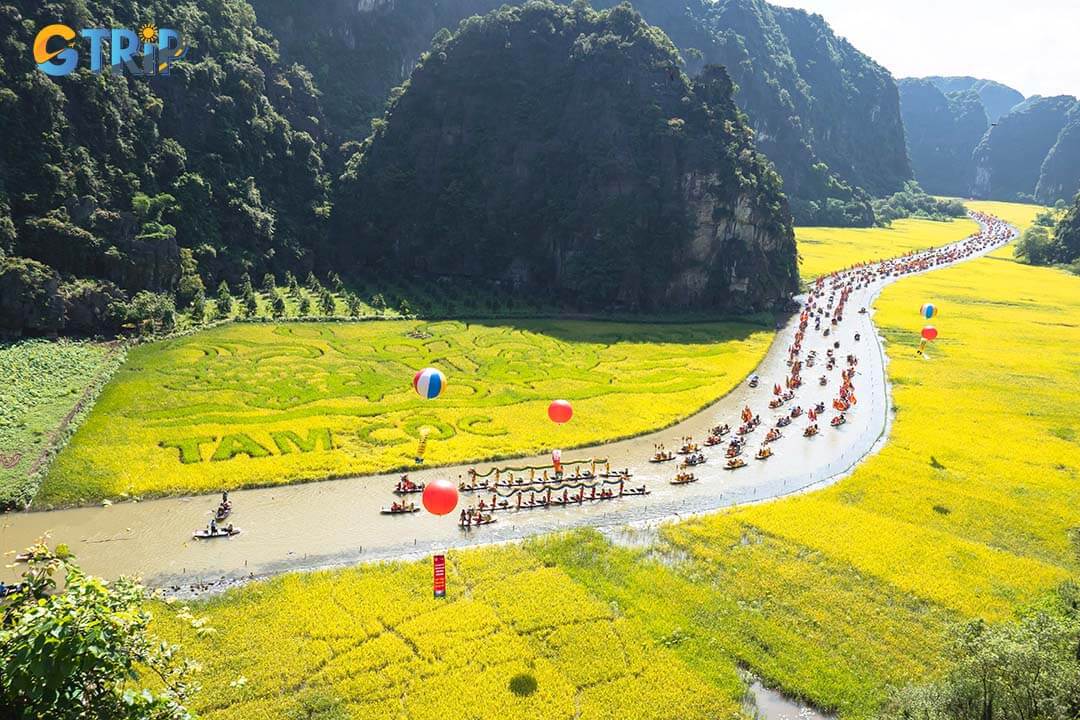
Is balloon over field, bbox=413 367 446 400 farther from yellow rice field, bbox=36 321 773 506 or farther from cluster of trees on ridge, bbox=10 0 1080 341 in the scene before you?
cluster of trees on ridge, bbox=10 0 1080 341

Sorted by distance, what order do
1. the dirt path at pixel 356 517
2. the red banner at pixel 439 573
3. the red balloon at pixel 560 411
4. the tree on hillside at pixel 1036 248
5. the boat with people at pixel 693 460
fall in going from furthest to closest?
1. the tree on hillside at pixel 1036 248
2. the boat with people at pixel 693 460
3. the red balloon at pixel 560 411
4. the dirt path at pixel 356 517
5. the red banner at pixel 439 573

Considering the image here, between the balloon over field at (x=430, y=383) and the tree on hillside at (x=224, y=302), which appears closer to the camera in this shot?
the balloon over field at (x=430, y=383)

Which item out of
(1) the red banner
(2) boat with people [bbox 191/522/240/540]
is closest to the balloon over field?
(1) the red banner

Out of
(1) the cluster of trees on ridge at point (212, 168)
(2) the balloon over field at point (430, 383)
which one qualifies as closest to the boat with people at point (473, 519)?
(2) the balloon over field at point (430, 383)

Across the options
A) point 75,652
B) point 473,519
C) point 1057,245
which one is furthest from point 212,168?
point 1057,245

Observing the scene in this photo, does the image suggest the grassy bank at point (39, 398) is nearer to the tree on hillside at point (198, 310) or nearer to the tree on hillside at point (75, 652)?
the tree on hillside at point (198, 310)

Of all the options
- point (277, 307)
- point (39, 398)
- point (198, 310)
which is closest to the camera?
point (39, 398)

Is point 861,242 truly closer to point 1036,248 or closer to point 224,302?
point 1036,248
